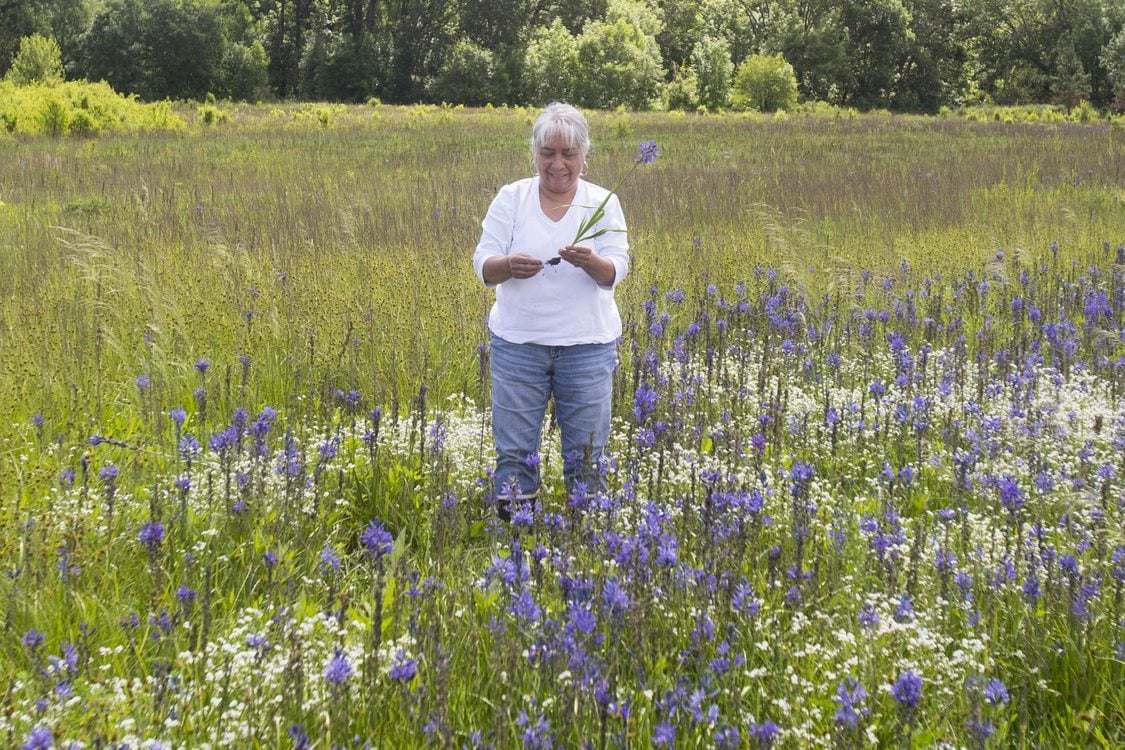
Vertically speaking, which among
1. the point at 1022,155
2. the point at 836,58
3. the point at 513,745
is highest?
the point at 836,58

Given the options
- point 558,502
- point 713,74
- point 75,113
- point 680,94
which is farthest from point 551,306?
point 713,74

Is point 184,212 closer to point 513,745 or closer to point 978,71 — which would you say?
point 513,745

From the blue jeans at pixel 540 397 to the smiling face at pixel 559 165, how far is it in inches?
23.8

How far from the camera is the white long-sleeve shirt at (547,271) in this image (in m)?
3.57

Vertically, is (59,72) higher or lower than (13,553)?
higher

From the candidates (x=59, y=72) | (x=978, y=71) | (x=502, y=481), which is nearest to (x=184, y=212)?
(x=502, y=481)

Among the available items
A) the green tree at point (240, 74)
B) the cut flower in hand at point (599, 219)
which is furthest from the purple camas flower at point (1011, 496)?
the green tree at point (240, 74)

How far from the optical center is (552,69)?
165ft

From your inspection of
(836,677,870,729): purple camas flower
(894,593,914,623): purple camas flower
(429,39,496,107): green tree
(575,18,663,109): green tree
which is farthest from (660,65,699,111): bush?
(836,677,870,729): purple camas flower

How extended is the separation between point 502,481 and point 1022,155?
1563 centimetres

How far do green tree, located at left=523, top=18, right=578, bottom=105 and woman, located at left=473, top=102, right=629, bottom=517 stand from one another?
152 feet

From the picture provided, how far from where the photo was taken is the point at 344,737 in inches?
81.0

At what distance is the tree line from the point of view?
161ft

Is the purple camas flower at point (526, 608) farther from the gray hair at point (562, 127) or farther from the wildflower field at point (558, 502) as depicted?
the gray hair at point (562, 127)
